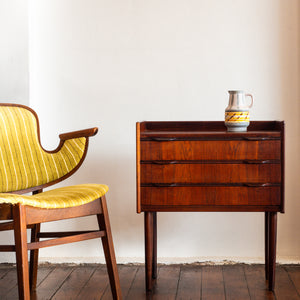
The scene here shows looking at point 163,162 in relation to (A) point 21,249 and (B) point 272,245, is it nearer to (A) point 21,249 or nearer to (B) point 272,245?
(B) point 272,245

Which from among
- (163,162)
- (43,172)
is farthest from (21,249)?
(163,162)

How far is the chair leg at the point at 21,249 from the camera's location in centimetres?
187

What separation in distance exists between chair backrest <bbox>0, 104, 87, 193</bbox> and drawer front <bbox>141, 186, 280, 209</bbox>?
405 millimetres

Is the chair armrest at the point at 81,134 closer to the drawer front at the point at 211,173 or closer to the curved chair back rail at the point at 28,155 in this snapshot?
the curved chair back rail at the point at 28,155

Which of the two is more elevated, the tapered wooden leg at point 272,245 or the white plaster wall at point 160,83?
the white plaster wall at point 160,83

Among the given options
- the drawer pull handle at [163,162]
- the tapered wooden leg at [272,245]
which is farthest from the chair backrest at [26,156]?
the tapered wooden leg at [272,245]

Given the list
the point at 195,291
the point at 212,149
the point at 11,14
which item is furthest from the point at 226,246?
the point at 11,14

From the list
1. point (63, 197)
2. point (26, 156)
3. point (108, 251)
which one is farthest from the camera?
point (26, 156)

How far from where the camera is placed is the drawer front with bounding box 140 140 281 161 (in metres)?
2.33

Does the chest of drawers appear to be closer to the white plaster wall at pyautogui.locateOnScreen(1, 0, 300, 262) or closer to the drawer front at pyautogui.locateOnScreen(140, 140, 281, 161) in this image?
the drawer front at pyautogui.locateOnScreen(140, 140, 281, 161)

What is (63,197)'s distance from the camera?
2045mm

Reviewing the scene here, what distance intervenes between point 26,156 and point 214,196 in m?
0.89

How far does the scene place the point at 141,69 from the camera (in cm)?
296

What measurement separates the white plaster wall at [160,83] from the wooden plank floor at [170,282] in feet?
0.46
